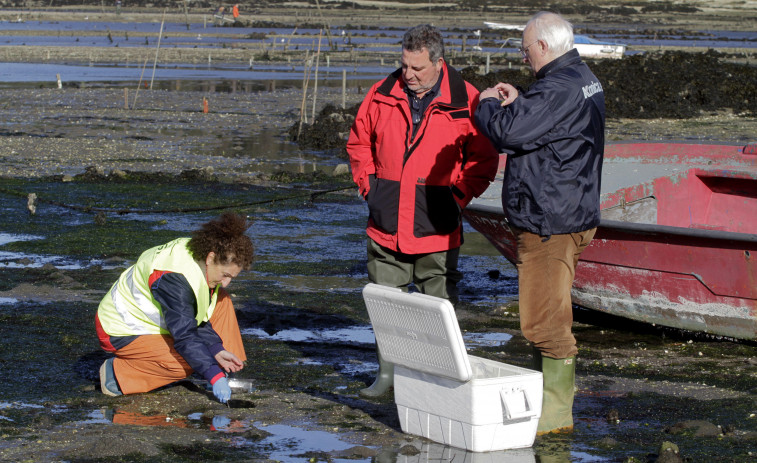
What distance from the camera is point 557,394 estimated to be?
4906 mm

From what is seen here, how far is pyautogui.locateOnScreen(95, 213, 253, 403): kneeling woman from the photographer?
200 inches

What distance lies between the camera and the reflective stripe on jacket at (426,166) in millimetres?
5406

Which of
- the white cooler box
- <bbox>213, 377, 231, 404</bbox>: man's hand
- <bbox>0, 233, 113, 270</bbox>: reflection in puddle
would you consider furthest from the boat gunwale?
<bbox>0, 233, 113, 270</bbox>: reflection in puddle

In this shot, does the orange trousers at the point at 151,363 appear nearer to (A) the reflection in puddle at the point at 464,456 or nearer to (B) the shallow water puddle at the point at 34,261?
(A) the reflection in puddle at the point at 464,456

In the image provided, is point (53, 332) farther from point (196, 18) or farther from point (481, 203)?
point (196, 18)

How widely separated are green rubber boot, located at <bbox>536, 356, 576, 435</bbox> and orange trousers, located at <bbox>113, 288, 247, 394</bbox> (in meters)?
1.86

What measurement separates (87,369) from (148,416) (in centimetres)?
96

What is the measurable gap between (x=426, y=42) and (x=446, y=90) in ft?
1.00

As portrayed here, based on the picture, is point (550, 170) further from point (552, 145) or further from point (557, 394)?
point (557, 394)

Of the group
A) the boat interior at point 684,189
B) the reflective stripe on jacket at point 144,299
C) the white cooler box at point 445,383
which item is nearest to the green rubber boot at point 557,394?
the white cooler box at point 445,383

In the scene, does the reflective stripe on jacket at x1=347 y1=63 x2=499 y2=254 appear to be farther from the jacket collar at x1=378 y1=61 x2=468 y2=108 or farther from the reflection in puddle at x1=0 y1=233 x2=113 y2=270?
the reflection in puddle at x1=0 y1=233 x2=113 y2=270

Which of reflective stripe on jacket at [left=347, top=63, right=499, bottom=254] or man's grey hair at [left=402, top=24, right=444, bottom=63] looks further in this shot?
reflective stripe on jacket at [left=347, top=63, right=499, bottom=254]

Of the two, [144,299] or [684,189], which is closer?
[144,299]

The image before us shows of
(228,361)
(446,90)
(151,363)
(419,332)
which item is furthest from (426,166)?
(151,363)
